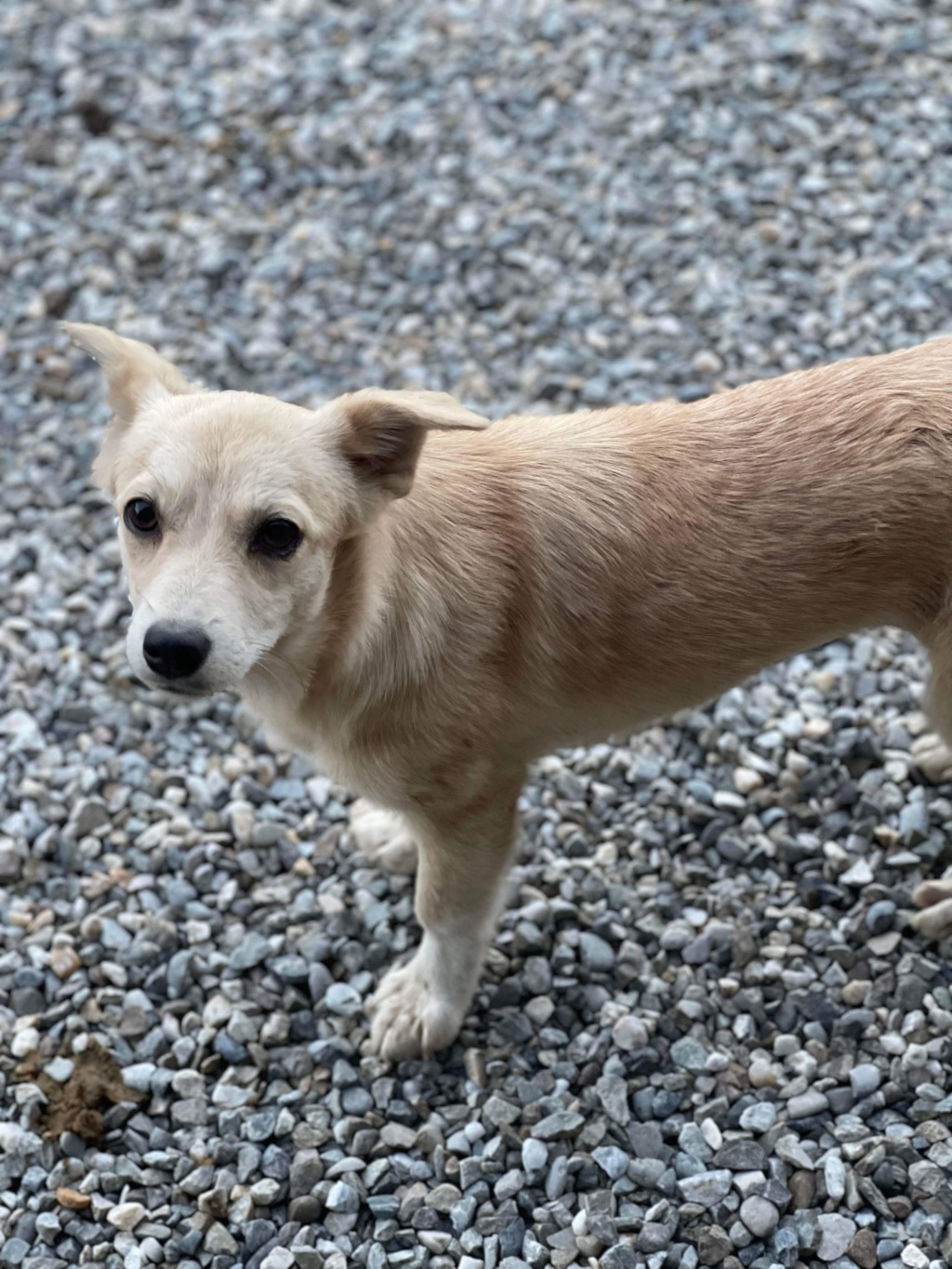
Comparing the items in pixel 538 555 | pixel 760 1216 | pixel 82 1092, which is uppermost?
pixel 538 555

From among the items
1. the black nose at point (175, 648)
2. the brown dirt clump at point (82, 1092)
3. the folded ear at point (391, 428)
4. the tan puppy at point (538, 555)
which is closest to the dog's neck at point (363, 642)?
the tan puppy at point (538, 555)

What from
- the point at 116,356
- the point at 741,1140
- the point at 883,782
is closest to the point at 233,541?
the point at 116,356

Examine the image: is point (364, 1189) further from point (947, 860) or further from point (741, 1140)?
point (947, 860)

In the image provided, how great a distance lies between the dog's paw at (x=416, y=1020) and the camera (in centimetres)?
369

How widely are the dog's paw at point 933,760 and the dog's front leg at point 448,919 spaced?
5.08 feet

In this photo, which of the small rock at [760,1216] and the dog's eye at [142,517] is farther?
the small rock at [760,1216]

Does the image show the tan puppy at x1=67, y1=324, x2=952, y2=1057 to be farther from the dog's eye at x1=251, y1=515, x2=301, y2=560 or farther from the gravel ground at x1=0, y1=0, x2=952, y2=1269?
the gravel ground at x1=0, y1=0, x2=952, y2=1269

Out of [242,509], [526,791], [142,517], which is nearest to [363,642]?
[242,509]

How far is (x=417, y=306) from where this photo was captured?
591 centimetres

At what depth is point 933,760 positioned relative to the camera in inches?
166

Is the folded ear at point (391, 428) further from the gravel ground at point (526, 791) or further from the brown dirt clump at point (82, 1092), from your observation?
the brown dirt clump at point (82, 1092)

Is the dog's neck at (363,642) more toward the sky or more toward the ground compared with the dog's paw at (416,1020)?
more toward the sky

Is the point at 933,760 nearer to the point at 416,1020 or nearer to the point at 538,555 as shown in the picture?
the point at 538,555

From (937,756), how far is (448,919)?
178 cm
